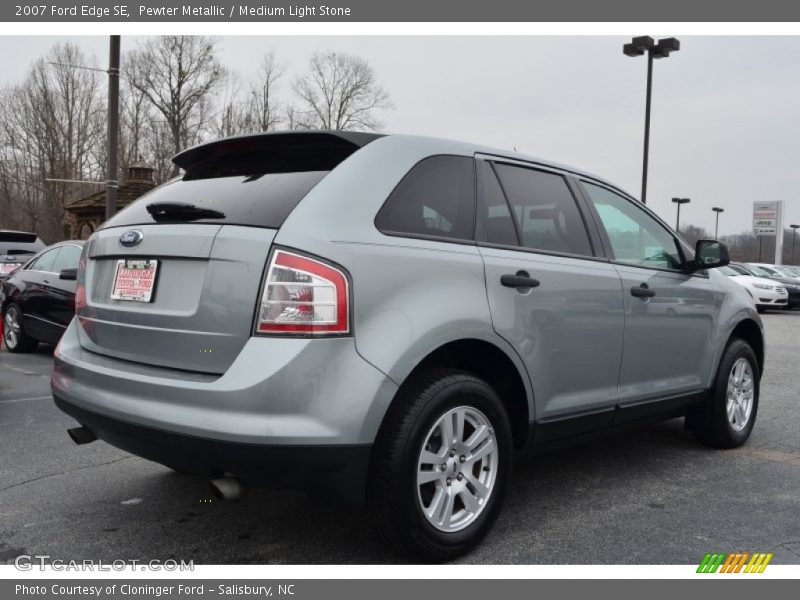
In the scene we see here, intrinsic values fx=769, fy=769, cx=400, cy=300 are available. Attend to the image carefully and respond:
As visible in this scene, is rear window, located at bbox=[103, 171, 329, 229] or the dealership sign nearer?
rear window, located at bbox=[103, 171, 329, 229]

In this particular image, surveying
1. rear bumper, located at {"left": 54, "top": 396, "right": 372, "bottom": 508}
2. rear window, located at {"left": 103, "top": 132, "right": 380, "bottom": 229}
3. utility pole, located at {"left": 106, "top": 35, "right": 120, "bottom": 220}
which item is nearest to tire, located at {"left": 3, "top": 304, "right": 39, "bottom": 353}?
utility pole, located at {"left": 106, "top": 35, "right": 120, "bottom": 220}

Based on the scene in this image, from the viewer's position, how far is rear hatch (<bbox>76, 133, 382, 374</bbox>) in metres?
2.80

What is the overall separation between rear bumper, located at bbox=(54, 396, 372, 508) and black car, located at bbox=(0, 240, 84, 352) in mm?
6411

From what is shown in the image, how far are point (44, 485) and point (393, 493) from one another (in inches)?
89.6

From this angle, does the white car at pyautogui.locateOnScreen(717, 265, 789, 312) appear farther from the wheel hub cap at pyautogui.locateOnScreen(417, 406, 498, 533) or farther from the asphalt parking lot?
the wheel hub cap at pyautogui.locateOnScreen(417, 406, 498, 533)

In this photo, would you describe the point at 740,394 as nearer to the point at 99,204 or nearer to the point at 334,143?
Answer: the point at 334,143

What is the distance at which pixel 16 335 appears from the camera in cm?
995

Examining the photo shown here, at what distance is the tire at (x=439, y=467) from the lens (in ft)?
9.35

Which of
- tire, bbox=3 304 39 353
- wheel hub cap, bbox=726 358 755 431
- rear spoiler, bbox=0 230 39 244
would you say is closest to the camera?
wheel hub cap, bbox=726 358 755 431

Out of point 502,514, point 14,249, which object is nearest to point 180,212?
point 502,514

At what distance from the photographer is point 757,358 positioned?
217 inches

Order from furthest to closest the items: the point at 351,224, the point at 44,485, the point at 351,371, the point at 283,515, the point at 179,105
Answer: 1. the point at 179,105
2. the point at 44,485
3. the point at 283,515
4. the point at 351,224
5. the point at 351,371
